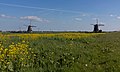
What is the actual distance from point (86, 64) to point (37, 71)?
2801 millimetres

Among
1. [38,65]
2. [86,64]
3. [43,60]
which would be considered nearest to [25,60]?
[38,65]

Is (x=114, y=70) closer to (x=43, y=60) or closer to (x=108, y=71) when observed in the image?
(x=108, y=71)

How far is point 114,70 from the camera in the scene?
34.4ft

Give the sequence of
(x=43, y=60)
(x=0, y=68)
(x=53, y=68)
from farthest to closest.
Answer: (x=43, y=60)
(x=53, y=68)
(x=0, y=68)

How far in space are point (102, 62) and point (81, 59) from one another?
1.05 m

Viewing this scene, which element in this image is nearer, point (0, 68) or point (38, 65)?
point (0, 68)

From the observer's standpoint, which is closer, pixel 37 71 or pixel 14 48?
pixel 37 71

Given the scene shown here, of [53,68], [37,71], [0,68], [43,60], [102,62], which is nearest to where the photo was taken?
[0,68]

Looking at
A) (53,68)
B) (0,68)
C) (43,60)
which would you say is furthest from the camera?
(43,60)

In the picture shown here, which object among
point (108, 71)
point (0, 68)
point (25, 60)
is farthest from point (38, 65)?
point (108, 71)

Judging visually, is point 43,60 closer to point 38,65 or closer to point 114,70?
point 38,65

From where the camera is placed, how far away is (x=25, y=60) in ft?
35.0

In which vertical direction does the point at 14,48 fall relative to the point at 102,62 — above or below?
above

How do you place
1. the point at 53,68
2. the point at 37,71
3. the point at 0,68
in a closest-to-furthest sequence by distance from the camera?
the point at 0,68, the point at 37,71, the point at 53,68
